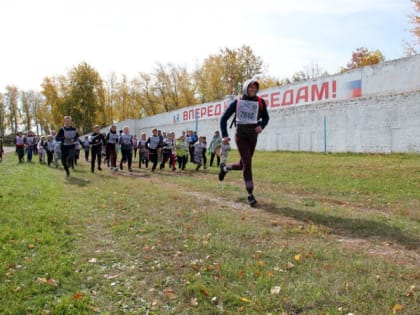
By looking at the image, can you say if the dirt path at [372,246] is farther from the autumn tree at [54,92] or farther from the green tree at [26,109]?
the green tree at [26,109]

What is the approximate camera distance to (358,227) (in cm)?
584

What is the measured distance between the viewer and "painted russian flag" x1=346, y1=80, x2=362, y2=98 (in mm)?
21156

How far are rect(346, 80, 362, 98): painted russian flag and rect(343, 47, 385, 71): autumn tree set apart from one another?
105 ft

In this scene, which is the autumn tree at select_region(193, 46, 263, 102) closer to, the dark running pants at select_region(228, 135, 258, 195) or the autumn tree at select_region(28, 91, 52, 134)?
the autumn tree at select_region(28, 91, 52, 134)

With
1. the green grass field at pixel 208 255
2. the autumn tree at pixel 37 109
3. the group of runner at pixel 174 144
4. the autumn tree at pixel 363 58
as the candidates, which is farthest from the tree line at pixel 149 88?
the green grass field at pixel 208 255

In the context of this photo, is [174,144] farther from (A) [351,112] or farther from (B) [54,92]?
(B) [54,92]

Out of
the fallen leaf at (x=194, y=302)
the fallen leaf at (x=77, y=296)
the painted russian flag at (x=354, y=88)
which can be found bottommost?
the fallen leaf at (x=194, y=302)

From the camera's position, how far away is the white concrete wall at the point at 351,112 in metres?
18.7

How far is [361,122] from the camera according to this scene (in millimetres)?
20953

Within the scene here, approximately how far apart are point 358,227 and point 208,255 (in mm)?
2556

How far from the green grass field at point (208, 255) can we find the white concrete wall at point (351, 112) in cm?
1118

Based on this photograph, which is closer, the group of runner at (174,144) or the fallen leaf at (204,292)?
the fallen leaf at (204,292)

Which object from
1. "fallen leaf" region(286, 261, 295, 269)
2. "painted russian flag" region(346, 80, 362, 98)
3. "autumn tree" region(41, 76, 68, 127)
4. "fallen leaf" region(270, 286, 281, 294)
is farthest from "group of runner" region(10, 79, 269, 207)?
"autumn tree" region(41, 76, 68, 127)

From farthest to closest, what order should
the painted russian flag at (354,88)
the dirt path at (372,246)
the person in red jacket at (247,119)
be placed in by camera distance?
the painted russian flag at (354,88) < the person in red jacket at (247,119) < the dirt path at (372,246)
